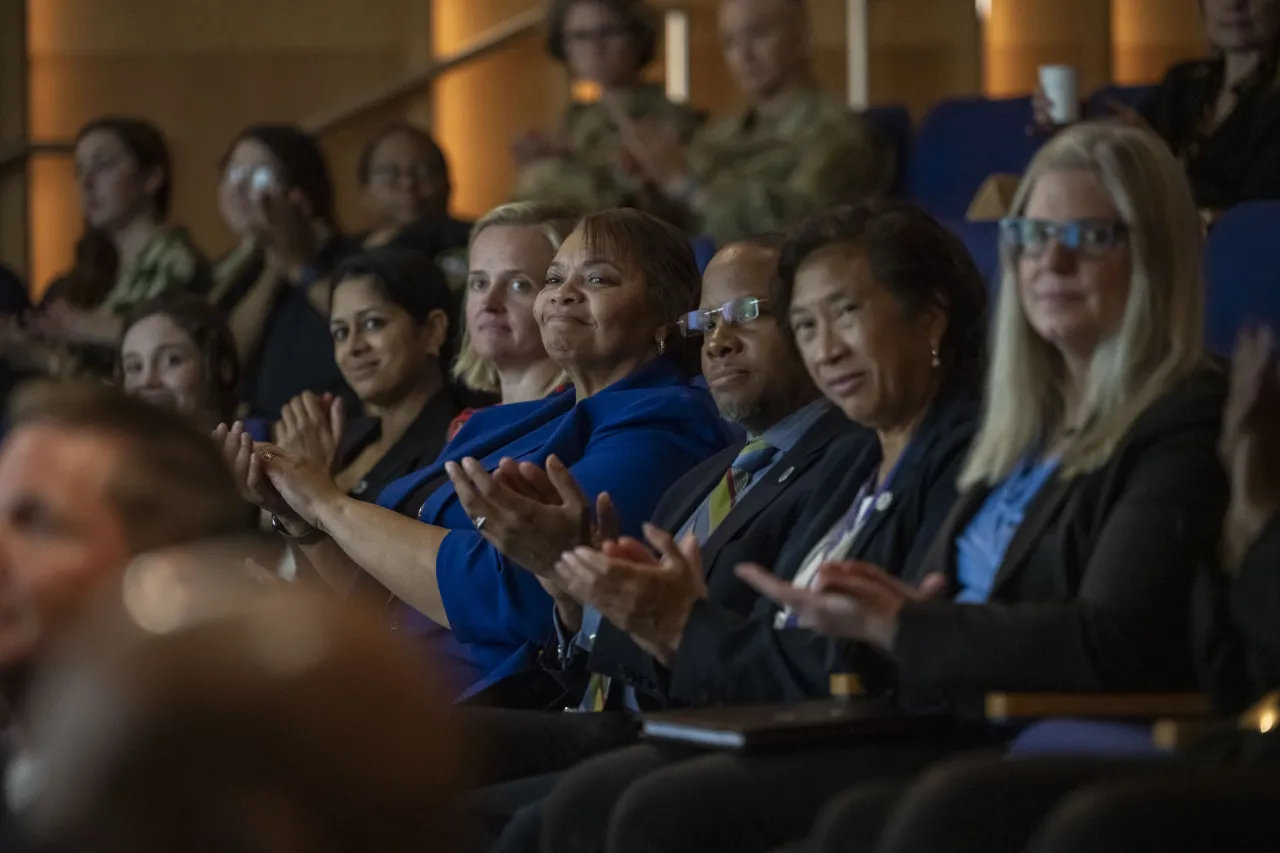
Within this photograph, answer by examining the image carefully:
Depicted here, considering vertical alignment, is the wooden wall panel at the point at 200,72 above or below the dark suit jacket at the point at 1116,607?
above

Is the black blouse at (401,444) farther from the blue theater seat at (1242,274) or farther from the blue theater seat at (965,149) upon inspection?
the blue theater seat at (965,149)

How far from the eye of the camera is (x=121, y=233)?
5148mm

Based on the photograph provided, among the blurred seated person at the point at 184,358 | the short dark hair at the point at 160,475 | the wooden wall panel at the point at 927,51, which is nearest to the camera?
the short dark hair at the point at 160,475

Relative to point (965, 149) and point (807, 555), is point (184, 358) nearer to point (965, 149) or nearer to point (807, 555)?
point (965, 149)

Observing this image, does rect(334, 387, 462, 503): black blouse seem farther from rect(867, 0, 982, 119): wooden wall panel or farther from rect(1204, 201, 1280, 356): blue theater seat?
rect(867, 0, 982, 119): wooden wall panel

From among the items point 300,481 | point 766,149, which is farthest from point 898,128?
point 300,481

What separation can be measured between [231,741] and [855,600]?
1310mm

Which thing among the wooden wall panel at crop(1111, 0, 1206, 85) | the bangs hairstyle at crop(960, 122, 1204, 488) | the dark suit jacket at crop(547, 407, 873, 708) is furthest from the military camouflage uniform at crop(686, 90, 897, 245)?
the bangs hairstyle at crop(960, 122, 1204, 488)

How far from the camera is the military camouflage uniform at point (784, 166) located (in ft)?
13.7

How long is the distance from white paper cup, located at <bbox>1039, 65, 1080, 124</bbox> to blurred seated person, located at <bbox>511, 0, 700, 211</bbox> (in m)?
1.05

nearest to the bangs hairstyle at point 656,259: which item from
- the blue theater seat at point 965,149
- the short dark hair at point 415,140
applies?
the blue theater seat at point 965,149

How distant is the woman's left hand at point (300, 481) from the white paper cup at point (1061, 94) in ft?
5.52

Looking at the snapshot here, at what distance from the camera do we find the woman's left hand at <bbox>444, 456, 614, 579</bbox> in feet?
7.92

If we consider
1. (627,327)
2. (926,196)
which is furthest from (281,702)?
(926,196)
